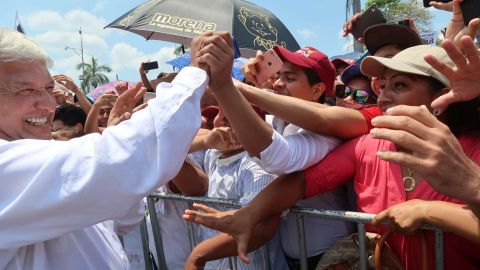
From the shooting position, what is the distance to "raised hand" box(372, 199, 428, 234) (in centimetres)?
149

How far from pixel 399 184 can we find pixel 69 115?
314 cm

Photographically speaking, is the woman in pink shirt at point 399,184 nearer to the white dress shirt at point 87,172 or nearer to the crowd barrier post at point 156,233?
the white dress shirt at point 87,172

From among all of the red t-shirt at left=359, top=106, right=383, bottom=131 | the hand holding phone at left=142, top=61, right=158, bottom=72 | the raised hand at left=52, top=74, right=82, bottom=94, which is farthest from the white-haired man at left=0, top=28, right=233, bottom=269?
the hand holding phone at left=142, top=61, right=158, bottom=72

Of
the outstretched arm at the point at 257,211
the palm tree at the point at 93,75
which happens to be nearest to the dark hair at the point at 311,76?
the outstretched arm at the point at 257,211

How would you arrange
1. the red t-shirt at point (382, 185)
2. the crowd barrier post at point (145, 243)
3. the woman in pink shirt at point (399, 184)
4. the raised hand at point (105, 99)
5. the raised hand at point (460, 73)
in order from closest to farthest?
1. the raised hand at point (460, 73)
2. the woman in pink shirt at point (399, 184)
3. the red t-shirt at point (382, 185)
4. the crowd barrier post at point (145, 243)
5. the raised hand at point (105, 99)

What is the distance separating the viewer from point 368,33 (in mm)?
2725

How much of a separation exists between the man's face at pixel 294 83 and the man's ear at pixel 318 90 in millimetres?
23

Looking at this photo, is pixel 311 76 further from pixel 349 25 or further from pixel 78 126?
pixel 78 126

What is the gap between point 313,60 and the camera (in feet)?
8.10

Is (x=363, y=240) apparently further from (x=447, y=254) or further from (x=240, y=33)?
(x=240, y=33)

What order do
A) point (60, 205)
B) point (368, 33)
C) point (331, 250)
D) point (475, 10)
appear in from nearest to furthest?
point (60, 205)
point (331, 250)
point (475, 10)
point (368, 33)

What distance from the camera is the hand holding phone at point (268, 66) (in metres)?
2.11

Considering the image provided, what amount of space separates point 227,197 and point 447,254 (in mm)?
1163

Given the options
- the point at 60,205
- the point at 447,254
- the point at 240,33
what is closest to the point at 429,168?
the point at 447,254
